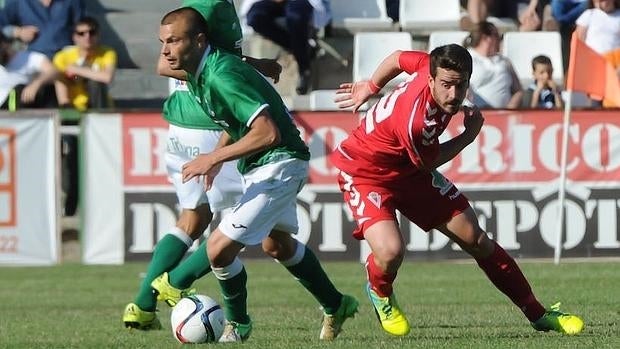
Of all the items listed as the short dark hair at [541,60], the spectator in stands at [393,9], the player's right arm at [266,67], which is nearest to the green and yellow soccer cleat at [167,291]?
the player's right arm at [266,67]


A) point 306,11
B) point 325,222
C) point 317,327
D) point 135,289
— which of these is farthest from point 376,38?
point 317,327

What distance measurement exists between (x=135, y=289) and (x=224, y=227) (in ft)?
16.2

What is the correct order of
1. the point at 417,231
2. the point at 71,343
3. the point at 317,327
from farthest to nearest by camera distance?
1. the point at 417,231
2. the point at 317,327
3. the point at 71,343

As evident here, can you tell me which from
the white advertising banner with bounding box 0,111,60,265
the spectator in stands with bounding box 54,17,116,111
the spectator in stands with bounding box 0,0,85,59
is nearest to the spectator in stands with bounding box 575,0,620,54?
the spectator in stands with bounding box 54,17,116,111

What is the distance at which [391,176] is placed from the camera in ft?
28.4

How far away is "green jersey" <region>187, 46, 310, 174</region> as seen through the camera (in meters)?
7.71

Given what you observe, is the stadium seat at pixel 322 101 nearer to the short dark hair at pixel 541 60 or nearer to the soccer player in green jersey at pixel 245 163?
the short dark hair at pixel 541 60

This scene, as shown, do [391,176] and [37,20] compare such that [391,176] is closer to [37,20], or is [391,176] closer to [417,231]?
[417,231]

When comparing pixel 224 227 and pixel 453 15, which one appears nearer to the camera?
pixel 224 227

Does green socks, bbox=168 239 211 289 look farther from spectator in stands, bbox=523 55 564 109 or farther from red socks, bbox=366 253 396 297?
spectator in stands, bbox=523 55 564 109

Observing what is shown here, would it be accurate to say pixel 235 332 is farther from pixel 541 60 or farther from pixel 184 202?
pixel 541 60

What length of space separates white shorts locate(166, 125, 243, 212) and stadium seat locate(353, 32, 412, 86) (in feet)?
25.3

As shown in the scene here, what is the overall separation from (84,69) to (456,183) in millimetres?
4597

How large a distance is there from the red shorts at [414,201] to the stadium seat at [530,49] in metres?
9.48
